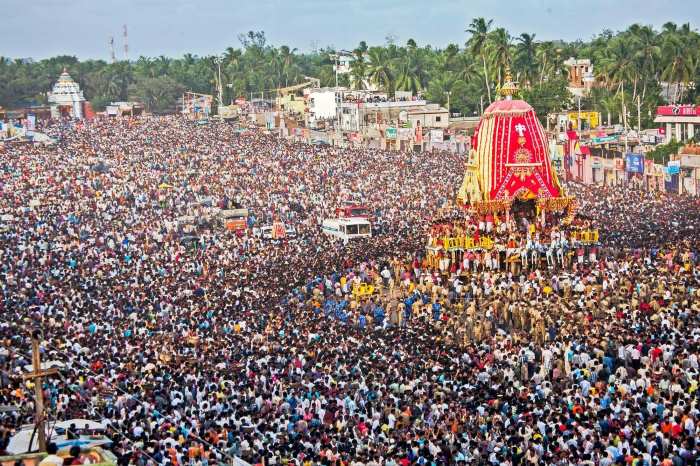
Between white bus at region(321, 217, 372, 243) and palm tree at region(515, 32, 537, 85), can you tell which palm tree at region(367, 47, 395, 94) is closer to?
palm tree at region(515, 32, 537, 85)

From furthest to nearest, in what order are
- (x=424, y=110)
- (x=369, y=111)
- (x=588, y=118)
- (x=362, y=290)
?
(x=369, y=111)
(x=424, y=110)
(x=588, y=118)
(x=362, y=290)

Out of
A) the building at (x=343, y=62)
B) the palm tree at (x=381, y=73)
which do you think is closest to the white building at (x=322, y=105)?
the palm tree at (x=381, y=73)

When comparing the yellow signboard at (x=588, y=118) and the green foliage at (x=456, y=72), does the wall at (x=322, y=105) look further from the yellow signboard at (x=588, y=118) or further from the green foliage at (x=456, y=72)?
the yellow signboard at (x=588, y=118)

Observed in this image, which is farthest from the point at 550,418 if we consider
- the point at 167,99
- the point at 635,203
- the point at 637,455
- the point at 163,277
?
the point at 167,99

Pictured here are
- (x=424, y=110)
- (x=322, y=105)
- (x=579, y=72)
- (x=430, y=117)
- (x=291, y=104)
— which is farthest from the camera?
(x=291, y=104)

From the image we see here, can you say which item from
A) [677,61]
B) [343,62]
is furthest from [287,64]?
[677,61]

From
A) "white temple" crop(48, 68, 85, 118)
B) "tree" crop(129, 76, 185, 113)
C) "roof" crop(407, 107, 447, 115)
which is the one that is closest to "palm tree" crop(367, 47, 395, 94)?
"roof" crop(407, 107, 447, 115)

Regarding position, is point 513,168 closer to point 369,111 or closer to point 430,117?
point 430,117
